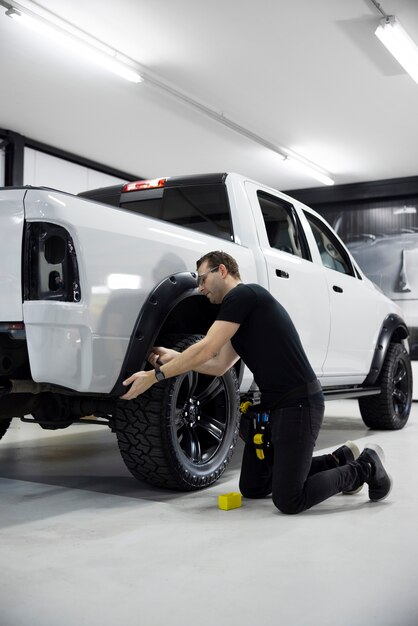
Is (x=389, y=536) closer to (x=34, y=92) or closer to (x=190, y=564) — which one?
(x=190, y=564)

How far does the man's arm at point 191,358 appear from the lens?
3170 millimetres

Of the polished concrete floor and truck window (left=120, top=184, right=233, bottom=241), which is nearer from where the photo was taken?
the polished concrete floor

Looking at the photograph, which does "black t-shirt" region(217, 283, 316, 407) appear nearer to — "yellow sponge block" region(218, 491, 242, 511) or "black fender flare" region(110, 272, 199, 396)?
"black fender flare" region(110, 272, 199, 396)

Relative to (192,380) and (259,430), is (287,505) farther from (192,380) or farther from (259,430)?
(192,380)

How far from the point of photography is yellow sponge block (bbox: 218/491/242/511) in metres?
3.37

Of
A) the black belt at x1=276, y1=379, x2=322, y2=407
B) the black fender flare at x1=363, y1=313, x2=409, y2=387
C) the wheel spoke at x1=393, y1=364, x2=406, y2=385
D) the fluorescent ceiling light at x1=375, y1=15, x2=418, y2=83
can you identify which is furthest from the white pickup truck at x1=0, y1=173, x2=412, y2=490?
the fluorescent ceiling light at x1=375, y1=15, x2=418, y2=83

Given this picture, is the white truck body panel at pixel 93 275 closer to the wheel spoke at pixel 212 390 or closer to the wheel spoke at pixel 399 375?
the wheel spoke at pixel 212 390

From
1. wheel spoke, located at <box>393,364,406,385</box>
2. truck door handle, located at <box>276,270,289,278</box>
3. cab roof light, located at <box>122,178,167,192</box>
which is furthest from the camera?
wheel spoke, located at <box>393,364,406,385</box>

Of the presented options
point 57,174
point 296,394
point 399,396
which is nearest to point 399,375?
point 399,396

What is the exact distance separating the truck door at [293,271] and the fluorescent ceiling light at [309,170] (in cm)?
644

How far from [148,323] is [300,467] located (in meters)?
0.96

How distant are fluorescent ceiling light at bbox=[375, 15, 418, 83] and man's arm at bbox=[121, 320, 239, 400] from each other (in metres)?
4.39

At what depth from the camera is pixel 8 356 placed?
2.92 metres

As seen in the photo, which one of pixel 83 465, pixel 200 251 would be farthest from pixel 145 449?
pixel 83 465
